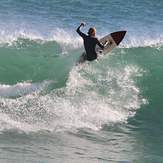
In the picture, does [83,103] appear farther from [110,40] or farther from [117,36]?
[117,36]

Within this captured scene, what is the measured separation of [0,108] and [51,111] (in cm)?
123

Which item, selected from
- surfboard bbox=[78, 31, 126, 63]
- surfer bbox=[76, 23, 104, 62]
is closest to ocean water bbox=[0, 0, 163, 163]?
surfboard bbox=[78, 31, 126, 63]

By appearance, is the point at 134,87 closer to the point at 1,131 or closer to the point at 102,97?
the point at 102,97

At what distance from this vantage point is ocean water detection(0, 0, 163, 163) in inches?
519

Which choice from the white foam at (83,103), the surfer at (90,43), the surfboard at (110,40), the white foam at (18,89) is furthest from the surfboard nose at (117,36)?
the white foam at (18,89)

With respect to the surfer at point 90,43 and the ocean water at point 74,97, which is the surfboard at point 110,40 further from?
the surfer at point 90,43

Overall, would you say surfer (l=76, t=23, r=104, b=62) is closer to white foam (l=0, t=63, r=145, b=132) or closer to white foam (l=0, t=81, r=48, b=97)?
white foam (l=0, t=63, r=145, b=132)

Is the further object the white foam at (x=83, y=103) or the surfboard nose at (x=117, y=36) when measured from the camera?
the surfboard nose at (x=117, y=36)

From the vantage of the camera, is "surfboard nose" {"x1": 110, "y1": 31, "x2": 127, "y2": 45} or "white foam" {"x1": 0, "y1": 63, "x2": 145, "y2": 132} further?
"surfboard nose" {"x1": 110, "y1": 31, "x2": 127, "y2": 45}

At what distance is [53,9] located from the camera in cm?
2842

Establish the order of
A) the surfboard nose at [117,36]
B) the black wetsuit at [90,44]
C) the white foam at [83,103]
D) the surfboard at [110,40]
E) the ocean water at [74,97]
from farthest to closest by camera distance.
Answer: the surfboard nose at [117,36], the surfboard at [110,40], the black wetsuit at [90,44], the white foam at [83,103], the ocean water at [74,97]

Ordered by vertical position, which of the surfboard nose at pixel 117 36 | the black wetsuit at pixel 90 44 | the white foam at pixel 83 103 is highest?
the surfboard nose at pixel 117 36

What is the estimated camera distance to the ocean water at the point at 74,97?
1319cm

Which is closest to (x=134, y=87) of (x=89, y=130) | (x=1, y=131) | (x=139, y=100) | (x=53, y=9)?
(x=139, y=100)
